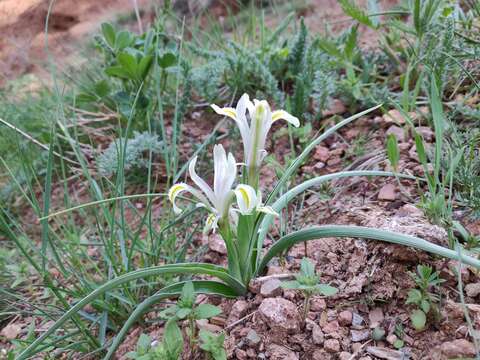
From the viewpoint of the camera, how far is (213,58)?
2.52 m

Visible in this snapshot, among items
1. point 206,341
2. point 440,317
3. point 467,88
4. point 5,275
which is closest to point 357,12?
point 467,88

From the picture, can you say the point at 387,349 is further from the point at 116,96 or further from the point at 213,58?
the point at 213,58

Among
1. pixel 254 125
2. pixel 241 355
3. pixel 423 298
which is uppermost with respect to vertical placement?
pixel 254 125

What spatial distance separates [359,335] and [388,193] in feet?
1.82

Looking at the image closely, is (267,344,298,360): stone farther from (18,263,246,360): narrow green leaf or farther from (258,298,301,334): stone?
(18,263,246,360): narrow green leaf

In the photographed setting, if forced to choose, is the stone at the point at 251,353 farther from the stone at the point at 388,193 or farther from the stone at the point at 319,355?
the stone at the point at 388,193

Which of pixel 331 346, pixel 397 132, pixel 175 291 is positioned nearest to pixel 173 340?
pixel 175 291

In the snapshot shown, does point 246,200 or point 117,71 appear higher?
point 117,71

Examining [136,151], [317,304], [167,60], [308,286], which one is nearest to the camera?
[308,286]

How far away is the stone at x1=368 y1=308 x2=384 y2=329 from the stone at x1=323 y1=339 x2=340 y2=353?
0.34 ft

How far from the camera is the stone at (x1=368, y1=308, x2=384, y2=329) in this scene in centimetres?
118

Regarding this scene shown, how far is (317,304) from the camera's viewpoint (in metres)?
1.24

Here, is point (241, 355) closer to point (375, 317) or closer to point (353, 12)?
point (375, 317)

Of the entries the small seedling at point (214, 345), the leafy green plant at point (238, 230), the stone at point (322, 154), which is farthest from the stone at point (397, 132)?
the small seedling at point (214, 345)
